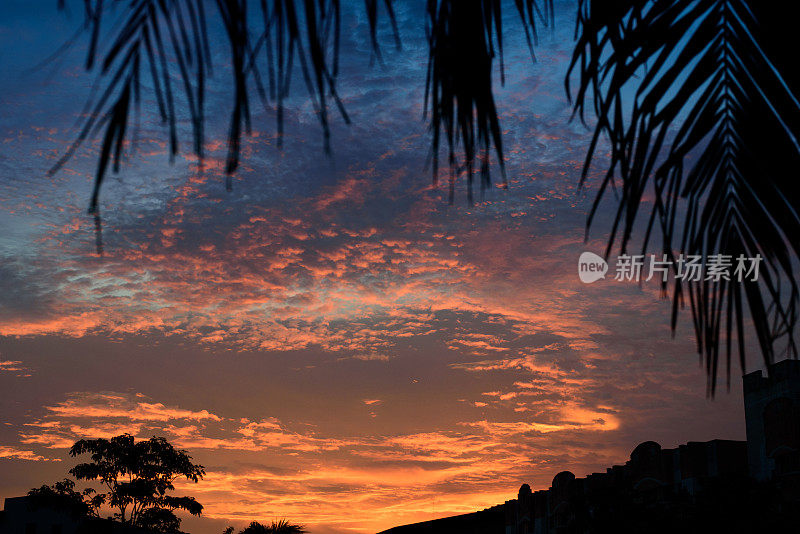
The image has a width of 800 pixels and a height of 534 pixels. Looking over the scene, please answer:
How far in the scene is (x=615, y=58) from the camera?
329 centimetres

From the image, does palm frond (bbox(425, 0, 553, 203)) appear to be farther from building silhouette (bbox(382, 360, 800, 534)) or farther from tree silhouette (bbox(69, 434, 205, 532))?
tree silhouette (bbox(69, 434, 205, 532))

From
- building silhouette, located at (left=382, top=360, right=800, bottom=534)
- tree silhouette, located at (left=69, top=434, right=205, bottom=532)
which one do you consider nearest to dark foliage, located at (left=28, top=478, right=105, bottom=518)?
tree silhouette, located at (left=69, top=434, right=205, bottom=532)

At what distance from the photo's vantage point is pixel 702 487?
18.6 m

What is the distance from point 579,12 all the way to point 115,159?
7.44 feet

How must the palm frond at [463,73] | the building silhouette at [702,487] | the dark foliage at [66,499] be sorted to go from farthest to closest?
the dark foliage at [66,499] → the building silhouette at [702,487] → the palm frond at [463,73]

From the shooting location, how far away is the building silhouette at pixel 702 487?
14.9 meters

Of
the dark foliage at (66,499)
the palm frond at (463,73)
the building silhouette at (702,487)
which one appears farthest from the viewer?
the dark foliage at (66,499)

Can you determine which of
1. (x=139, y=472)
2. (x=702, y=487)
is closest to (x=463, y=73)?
(x=702, y=487)

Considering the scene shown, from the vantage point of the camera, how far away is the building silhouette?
1493 centimetres

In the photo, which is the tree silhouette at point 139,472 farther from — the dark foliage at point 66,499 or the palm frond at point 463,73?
the palm frond at point 463,73

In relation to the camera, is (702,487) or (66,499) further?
(66,499)

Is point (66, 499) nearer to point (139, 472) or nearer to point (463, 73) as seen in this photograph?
point (139, 472)

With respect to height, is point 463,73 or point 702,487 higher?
point 463,73

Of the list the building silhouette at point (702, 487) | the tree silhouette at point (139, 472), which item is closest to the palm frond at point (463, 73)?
the building silhouette at point (702, 487)
